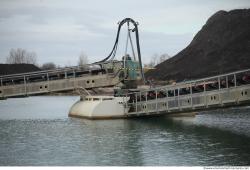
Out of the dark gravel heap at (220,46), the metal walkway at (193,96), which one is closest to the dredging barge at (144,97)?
the metal walkway at (193,96)

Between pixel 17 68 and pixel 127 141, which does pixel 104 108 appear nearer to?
pixel 17 68

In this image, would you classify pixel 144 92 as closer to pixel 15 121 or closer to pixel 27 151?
pixel 15 121

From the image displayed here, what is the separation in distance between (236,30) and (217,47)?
81 centimetres

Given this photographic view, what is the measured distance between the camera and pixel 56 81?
22.7 metres

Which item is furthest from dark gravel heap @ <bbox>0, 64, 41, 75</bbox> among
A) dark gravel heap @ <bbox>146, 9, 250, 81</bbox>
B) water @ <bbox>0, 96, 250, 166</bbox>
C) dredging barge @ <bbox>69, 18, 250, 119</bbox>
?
dark gravel heap @ <bbox>146, 9, 250, 81</bbox>

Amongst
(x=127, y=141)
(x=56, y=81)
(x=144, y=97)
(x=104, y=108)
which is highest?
(x=56, y=81)

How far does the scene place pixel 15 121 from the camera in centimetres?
2152

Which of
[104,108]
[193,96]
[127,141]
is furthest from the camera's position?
[104,108]

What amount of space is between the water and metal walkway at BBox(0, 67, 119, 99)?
1.19 metres

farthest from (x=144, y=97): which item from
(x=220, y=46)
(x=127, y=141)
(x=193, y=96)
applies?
(x=220, y=46)

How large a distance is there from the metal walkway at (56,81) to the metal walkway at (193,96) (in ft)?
4.50

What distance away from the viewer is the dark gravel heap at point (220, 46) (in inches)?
521

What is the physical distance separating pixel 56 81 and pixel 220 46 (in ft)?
33.1

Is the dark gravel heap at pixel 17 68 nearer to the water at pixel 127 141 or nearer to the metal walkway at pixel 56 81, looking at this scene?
the metal walkway at pixel 56 81
